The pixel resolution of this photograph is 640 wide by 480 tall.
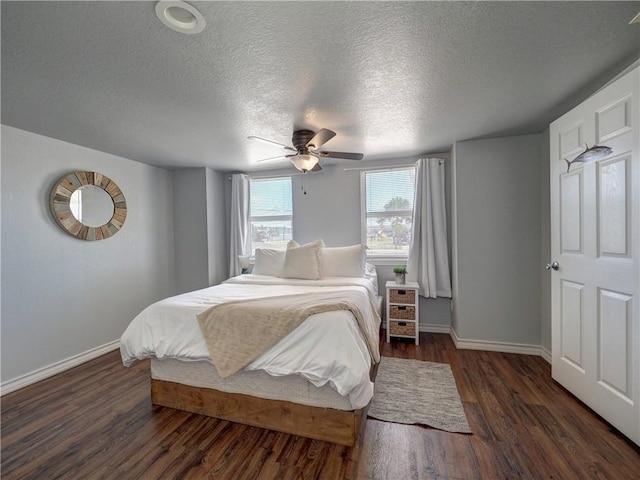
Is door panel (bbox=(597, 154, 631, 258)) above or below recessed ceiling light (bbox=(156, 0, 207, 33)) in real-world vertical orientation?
below

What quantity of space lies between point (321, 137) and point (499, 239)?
7.28ft

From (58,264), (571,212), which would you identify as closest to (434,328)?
(571,212)

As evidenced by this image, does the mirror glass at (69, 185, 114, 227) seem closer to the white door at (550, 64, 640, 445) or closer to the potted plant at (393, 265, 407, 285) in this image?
the potted plant at (393, 265, 407, 285)

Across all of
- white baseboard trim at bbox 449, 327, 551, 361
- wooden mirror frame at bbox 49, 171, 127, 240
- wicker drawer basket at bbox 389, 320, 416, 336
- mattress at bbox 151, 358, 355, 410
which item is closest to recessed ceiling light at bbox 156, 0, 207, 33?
mattress at bbox 151, 358, 355, 410

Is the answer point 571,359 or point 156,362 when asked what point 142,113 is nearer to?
point 156,362

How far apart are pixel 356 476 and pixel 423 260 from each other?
8.20ft

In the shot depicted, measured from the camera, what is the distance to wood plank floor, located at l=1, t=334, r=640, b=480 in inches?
59.2

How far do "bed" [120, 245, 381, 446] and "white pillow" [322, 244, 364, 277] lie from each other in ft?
2.91

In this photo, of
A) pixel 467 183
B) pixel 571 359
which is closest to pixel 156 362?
pixel 571 359

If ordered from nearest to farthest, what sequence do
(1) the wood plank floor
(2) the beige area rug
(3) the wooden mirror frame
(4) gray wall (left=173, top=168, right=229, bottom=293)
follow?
1. (1) the wood plank floor
2. (2) the beige area rug
3. (3) the wooden mirror frame
4. (4) gray wall (left=173, top=168, right=229, bottom=293)

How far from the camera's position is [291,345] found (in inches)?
69.0

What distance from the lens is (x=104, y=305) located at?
323 cm

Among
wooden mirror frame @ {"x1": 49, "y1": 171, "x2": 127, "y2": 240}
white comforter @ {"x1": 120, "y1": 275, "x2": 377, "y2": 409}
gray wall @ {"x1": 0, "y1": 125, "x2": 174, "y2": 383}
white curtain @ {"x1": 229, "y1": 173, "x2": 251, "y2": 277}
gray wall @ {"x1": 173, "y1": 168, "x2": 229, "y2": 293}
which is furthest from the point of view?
white curtain @ {"x1": 229, "y1": 173, "x2": 251, "y2": 277}

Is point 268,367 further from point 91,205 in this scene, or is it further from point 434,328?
point 91,205
